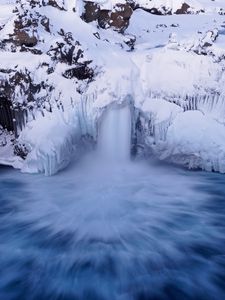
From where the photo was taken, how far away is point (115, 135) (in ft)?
22.2

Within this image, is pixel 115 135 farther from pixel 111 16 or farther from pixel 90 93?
pixel 111 16

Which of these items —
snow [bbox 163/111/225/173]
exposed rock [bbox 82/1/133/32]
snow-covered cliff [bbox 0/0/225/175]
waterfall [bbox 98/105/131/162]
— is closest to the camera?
snow [bbox 163/111/225/173]

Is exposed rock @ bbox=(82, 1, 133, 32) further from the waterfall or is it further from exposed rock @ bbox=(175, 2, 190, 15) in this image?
exposed rock @ bbox=(175, 2, 190, 15)

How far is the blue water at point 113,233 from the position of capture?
401 cm

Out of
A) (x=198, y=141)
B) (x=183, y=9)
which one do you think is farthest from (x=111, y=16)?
(x=183, y=9)

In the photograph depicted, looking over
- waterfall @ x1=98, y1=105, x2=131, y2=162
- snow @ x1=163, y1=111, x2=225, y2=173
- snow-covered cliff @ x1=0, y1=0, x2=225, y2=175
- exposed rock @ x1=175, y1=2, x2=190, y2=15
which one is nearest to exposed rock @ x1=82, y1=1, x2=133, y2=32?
snow-covered cliff @ x1=0, y1=0, x2=225, y2=175

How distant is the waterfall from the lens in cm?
672

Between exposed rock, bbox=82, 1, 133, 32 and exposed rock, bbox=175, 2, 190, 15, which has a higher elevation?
exposed rock, bbox=175, 2, 190, 15

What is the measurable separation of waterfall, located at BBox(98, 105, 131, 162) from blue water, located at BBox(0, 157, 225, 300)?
22 cm

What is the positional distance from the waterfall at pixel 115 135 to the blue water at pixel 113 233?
215 mm

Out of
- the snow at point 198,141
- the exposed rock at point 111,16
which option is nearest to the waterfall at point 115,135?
the snow at point 198,141

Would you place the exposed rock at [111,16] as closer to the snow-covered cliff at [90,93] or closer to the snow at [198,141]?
the snow-covered cliff at [90,93]

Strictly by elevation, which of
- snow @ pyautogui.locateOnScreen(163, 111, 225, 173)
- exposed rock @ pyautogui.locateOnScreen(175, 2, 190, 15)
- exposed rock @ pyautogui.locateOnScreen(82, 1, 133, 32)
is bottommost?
snow @ pyautogui.locateOnScreen(163, 111, 225, 173)

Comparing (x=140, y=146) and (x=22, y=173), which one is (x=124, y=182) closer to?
(x=140, y=146)
